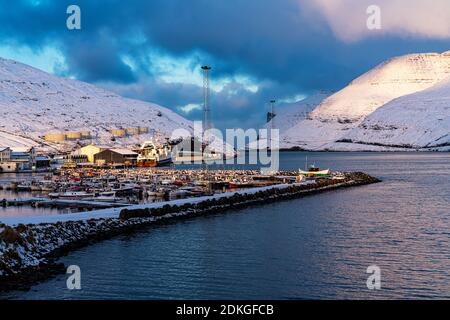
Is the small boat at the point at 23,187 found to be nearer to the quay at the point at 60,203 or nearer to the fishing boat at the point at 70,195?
the fishing boat at the point at 70,195

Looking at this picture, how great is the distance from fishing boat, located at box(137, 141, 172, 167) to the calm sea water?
103m

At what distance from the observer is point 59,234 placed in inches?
1232

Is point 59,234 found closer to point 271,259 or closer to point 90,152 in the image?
point 271,259

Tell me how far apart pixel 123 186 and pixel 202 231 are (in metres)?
33.7

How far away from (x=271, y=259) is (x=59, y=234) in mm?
11809

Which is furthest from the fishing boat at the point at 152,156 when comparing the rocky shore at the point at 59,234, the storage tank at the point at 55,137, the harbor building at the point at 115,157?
the rocky shore at the point at 59,234

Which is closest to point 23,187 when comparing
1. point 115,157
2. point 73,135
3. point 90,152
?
point 115,157

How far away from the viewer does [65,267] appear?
84.3ft

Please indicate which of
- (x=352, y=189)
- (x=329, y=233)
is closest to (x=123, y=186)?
(x=352, y=189)

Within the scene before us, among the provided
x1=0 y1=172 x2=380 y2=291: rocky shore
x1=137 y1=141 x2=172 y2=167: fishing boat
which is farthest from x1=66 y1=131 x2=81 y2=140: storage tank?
x1=0 y1=172 x2=380 y2=291: rocky shore
